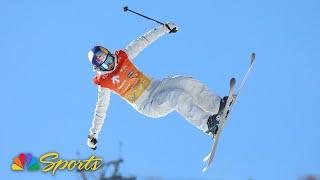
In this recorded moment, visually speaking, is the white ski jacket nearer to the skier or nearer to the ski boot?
the skier

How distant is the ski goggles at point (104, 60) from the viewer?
11.3 m

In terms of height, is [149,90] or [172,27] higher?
[172,27]

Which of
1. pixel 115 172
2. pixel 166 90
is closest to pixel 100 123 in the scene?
pixel 166 90

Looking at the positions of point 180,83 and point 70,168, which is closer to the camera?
point 180,83

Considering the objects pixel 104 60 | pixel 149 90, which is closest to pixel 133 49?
pixel 104 60

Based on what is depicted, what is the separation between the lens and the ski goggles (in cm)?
1131

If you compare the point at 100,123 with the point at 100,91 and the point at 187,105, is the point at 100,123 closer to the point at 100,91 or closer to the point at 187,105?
the point at 100,91

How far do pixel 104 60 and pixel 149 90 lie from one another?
90 cm

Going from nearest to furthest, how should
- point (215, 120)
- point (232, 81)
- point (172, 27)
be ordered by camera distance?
point (232, 81), point (215, 120), point (172, 27)

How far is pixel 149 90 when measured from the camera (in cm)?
1159

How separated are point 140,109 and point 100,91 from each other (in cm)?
74

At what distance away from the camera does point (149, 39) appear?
37.9ft

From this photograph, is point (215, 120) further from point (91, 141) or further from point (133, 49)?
point (91, 141)

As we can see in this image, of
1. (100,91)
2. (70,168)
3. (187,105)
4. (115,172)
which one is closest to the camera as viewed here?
(187,105)
